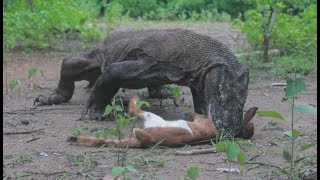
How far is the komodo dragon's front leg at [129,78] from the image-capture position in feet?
17.2

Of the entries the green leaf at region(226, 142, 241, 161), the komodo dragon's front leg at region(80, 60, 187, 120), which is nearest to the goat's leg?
the komodo dragon's front leg at region(80, 60, 187, 120)

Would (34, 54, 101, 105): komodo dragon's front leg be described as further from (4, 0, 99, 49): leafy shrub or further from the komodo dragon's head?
(4, 0, 99, 49): leafy shrub

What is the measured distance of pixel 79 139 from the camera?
14.7 ft

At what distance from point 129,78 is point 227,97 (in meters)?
0.99

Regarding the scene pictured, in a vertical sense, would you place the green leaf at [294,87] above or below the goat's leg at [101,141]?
above

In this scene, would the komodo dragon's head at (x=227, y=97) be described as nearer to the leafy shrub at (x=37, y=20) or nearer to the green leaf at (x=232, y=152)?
the green leaf at (x=232, y=152)

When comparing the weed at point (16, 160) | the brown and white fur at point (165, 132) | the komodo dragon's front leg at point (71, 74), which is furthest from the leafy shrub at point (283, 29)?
the weed at point (16, 160)

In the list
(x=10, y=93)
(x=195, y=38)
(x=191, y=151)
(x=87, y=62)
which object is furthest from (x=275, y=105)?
(x=10, y=93)

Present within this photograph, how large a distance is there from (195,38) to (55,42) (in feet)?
17.3

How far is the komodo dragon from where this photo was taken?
467 centimetres

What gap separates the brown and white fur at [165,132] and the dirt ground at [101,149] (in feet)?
0.19

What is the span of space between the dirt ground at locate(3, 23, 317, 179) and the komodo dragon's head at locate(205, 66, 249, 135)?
17 cm

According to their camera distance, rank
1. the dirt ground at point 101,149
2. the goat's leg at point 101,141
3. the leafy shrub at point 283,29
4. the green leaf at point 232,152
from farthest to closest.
→ the leafy shrub at point 283,29 → the goat's leg at point 101,141 → the dirt ground at point 101,149 → the green leaf at point 232,152

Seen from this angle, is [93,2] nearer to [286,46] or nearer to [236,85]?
A: [286,46]
